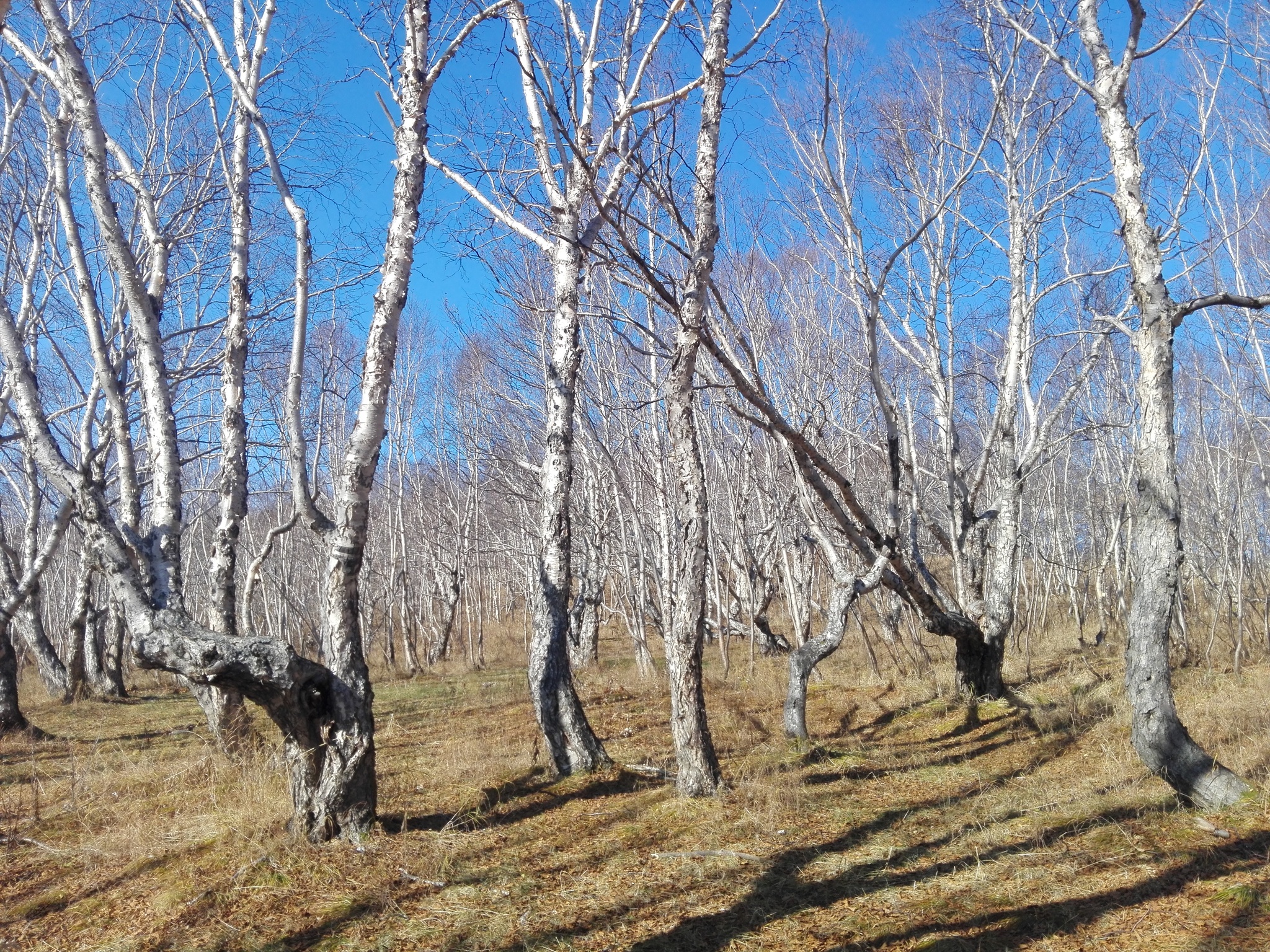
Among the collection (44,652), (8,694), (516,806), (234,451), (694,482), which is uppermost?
(234,451)

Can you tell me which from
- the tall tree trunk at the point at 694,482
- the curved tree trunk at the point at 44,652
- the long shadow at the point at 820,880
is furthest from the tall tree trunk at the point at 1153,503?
the curved tree trunk at the point at 44,652

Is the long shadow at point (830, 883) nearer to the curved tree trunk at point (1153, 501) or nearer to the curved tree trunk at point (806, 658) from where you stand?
the curved tree trunk at point (1153, 501)

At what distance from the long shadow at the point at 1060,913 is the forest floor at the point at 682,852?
0.04 ft

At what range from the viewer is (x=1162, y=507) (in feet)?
16.1

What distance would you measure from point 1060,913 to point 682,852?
1.86m

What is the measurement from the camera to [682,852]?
4543 millimetres

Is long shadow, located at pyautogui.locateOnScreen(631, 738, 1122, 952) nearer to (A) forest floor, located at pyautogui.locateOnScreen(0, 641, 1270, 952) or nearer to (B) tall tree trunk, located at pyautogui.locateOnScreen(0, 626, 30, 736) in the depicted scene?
(A) forest floor, located at pyautogui.locateOnScreen(0, 641, 1270, 952)

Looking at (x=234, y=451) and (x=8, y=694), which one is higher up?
(x=234, y=451)

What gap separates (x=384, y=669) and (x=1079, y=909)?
1580 cm

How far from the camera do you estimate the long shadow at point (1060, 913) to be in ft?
11.4

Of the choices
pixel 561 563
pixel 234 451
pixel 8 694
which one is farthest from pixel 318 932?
pixel 8 694

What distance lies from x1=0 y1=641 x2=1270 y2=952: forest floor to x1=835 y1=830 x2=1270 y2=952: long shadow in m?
0.01

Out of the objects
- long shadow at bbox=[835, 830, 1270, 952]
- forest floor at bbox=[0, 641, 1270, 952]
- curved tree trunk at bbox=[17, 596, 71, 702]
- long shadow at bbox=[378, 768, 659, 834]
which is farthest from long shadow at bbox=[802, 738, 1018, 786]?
curved tree trunk at bbox=[17, 596, 71, 702]

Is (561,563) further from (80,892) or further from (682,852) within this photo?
(80,892)
